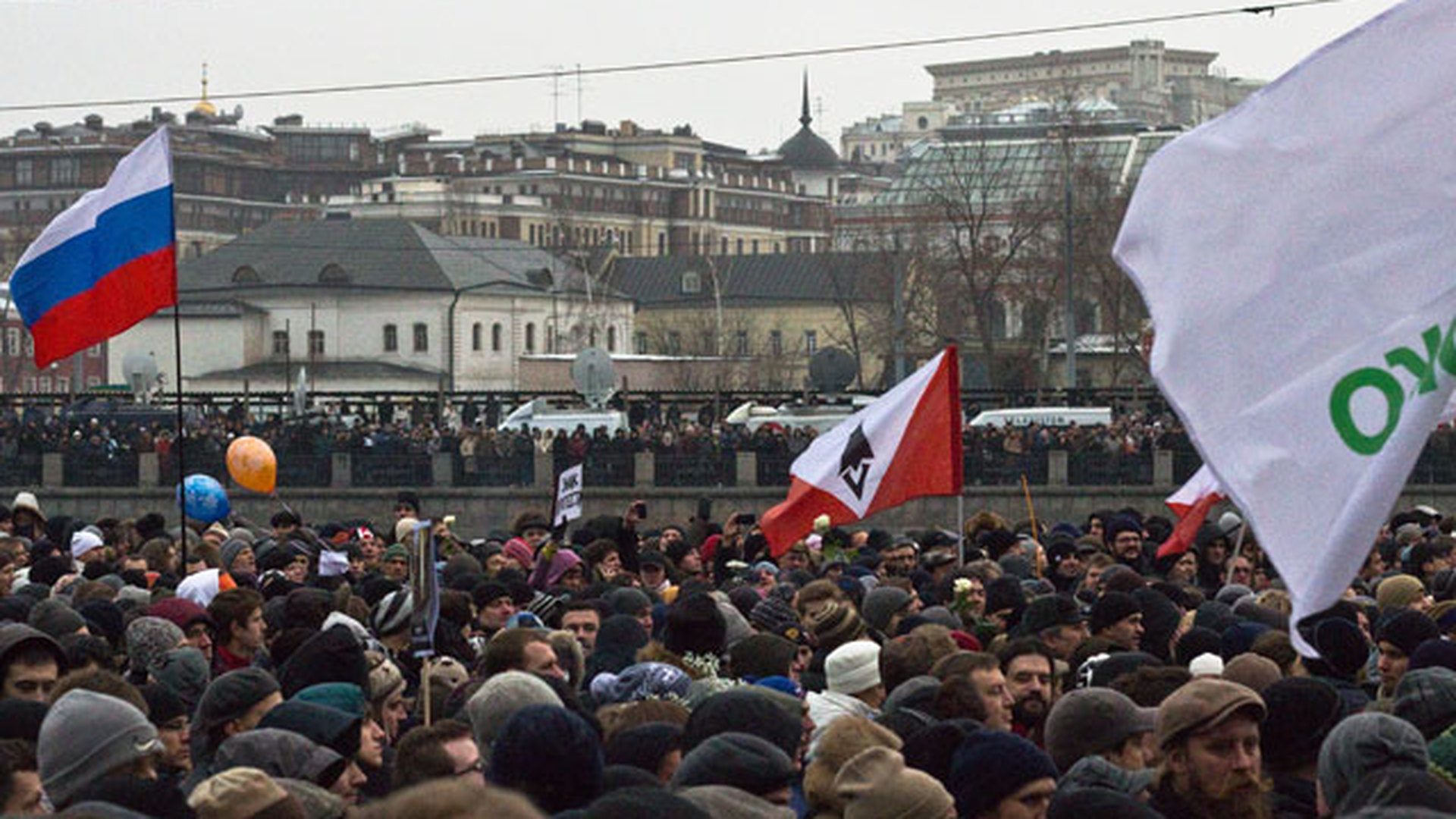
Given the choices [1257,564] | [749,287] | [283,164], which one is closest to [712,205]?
[283,164]

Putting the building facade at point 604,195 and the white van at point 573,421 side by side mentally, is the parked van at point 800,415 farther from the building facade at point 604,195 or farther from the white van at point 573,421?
the building facade at point 604,195

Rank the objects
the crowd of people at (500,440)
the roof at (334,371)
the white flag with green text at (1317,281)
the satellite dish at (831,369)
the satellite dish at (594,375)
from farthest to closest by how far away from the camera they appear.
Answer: the roof at (334,371)
the satellite dish at (831,369)
the satellite dish at (594,375)
the crowd of people at (500,440)
the white flag with green text at (1317,281)

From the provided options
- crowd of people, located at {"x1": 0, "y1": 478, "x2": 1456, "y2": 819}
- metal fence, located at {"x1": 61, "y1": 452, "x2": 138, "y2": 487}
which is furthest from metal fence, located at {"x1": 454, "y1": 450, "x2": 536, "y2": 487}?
crowd of people, located at {"x1": 0, "y1": 478, "x2": 1456, "y2": 819}

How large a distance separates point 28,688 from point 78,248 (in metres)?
7.12

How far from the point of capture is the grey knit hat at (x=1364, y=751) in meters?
7.15

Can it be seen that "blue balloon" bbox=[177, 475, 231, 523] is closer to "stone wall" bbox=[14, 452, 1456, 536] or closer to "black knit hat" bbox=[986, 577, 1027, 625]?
"black knit hat" bbox=[986, 577, 1027, 625]

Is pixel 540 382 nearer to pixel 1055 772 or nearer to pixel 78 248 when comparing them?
pixel 78 248

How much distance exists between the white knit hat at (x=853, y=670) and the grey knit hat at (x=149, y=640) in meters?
2.54

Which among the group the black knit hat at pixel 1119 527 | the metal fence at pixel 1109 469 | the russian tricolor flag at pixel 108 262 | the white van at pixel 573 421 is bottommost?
the black knit hat at pixel 1119 527

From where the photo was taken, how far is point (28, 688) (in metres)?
9.49

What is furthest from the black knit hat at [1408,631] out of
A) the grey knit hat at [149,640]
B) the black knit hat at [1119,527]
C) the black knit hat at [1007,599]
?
the black knit hat at [1119,527]

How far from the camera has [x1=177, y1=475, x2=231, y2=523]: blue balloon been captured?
2134 cm

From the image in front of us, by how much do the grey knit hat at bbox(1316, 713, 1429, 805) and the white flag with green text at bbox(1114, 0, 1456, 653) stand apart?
30 centimetres

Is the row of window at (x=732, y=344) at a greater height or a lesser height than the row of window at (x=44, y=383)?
greater
